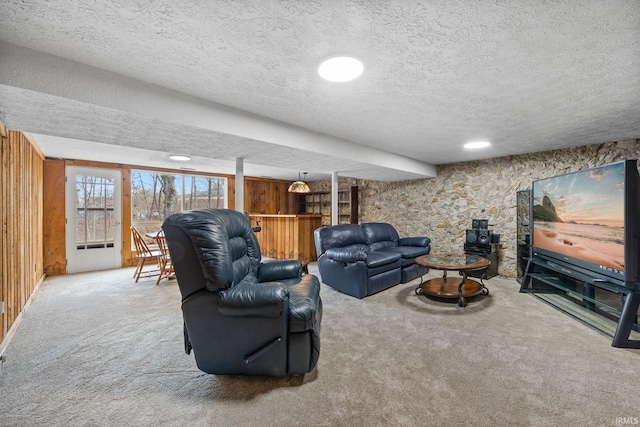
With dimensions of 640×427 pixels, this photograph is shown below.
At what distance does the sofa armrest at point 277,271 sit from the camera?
2586mm

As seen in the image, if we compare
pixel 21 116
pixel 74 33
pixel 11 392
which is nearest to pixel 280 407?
pixel 11 392

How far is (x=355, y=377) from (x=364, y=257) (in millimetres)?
1831

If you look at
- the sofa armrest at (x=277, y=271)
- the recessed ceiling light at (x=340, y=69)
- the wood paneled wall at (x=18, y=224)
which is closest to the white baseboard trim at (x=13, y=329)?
the wood paneled wall at (x=18, y=224)

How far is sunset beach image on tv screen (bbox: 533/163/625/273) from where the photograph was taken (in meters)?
2.39

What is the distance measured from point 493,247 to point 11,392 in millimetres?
5867

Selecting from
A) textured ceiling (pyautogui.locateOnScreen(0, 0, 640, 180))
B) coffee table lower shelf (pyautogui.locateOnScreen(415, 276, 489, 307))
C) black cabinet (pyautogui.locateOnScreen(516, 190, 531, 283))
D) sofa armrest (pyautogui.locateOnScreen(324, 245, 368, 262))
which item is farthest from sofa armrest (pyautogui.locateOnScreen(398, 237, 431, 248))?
textured ceiling (pyautogui.locateOnScreen(0, 0, 640, 180))

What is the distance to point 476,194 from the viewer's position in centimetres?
502

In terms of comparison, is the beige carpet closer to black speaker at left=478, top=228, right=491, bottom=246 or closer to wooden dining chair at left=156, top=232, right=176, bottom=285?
wooden dining chair at left=156, top=232, right=176, bottom=285

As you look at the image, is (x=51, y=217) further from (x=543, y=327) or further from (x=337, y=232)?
(x=543, y=327)

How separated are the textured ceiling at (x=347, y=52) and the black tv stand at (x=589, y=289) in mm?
1630

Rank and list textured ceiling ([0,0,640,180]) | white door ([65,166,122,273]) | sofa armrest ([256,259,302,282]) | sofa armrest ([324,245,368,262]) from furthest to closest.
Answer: white door ([65,166,122,273]) < sofa armrest ([324,245,368,262]) < sofa armrest ([256,259,302,282]) < textured ceiling ([0,0,640,180])

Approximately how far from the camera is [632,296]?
7.36ft

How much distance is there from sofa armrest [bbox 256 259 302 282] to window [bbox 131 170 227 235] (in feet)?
15.8

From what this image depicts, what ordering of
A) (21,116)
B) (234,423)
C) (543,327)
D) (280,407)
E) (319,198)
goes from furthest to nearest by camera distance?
(319,198) < (543,327) < (21,116) < (280,407) < (234,423)
